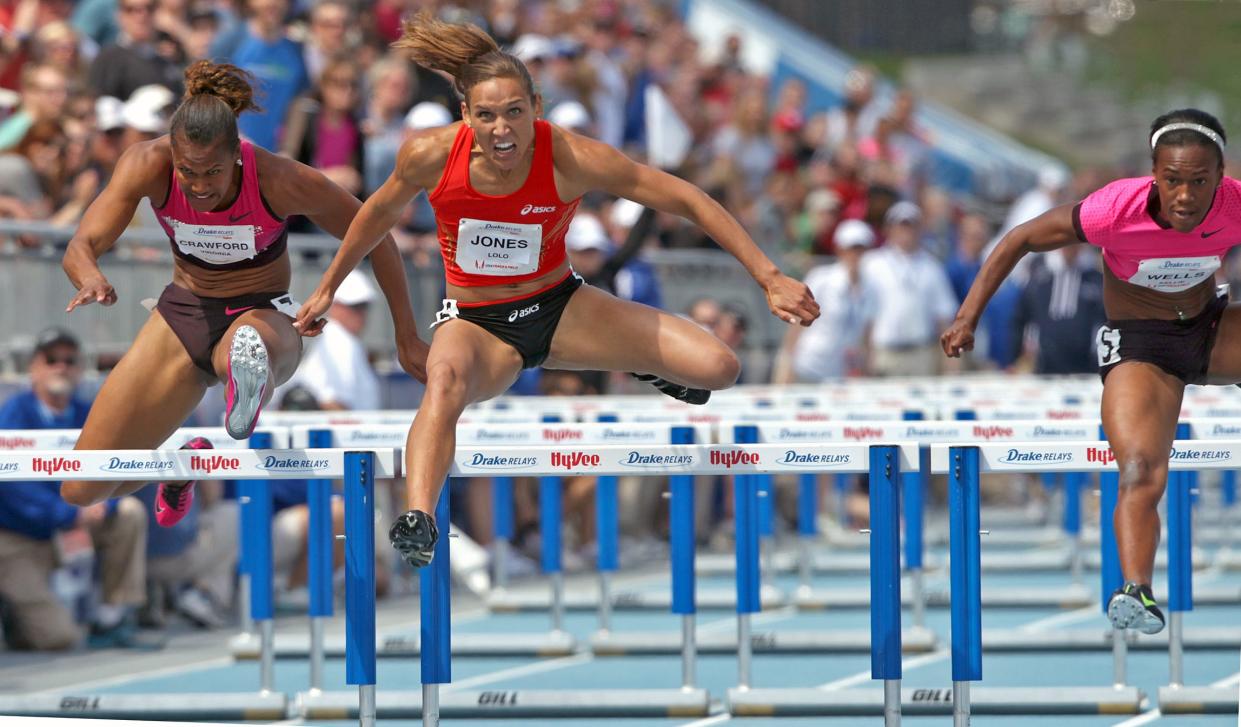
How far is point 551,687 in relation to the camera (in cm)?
909

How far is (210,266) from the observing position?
7.09 m

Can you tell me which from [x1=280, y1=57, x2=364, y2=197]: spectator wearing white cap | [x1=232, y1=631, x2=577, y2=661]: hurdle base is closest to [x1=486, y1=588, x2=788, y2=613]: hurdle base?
[x1=232, y1=631, x2=577, y2=661]: hurdle base

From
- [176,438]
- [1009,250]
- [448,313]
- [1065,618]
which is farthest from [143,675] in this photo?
[1065,618]

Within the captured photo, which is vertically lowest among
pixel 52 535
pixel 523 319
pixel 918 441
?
pixel 52 535

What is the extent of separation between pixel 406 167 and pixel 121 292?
475 centimetres

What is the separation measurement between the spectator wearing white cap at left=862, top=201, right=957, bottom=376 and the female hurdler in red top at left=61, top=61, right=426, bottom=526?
9.01 m

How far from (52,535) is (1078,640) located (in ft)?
17.1

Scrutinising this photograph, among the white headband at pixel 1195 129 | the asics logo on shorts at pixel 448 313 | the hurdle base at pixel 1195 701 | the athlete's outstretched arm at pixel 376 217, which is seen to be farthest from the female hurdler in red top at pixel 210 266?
the hurdle base at pixel 1195 701

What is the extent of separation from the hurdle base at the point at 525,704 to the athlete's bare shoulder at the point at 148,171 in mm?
2473

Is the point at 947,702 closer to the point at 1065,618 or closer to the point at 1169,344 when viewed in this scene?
the point at 1169,344

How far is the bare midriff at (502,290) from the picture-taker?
22.2 feet

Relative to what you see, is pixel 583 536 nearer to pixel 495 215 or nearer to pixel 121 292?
pixel 121 292

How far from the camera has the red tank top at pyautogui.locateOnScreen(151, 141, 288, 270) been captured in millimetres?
6875

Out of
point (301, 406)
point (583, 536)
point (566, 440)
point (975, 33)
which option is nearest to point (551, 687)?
point (566, 440)
